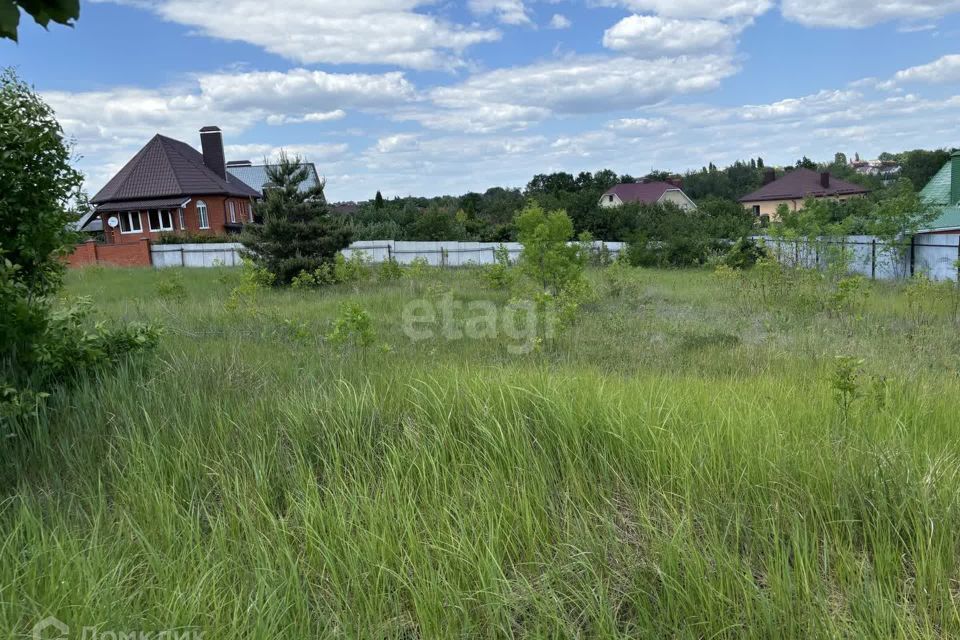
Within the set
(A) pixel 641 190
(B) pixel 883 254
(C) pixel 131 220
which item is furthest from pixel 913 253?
(A) pixel 641 190

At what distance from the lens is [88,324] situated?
5.72m

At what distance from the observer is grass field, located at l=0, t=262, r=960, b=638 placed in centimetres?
215

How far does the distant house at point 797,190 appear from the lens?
169 feet

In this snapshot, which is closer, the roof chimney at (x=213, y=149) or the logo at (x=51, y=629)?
the logo at (x=51, y=629)

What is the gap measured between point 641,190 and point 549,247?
5500 centimetres

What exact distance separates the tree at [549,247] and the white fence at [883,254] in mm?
7087

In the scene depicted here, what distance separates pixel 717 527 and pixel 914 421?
1586 millimetres

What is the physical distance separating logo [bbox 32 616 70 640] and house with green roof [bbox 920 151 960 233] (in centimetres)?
2218

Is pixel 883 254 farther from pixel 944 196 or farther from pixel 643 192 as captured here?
pixel 643 192

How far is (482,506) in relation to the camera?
2.65 meters

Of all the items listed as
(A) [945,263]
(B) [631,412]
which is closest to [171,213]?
(A) [945,263]

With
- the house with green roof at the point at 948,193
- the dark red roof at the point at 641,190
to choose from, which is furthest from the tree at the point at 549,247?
the dark red roof at the point at 641,190

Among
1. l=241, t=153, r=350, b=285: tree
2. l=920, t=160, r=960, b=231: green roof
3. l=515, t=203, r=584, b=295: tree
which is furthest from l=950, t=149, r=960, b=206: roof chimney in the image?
l=241, t=153, r=350, b=285: tree

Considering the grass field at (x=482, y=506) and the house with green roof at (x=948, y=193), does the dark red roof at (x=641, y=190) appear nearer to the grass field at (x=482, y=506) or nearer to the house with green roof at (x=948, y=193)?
the house with green roof at (x=948, y=193)
